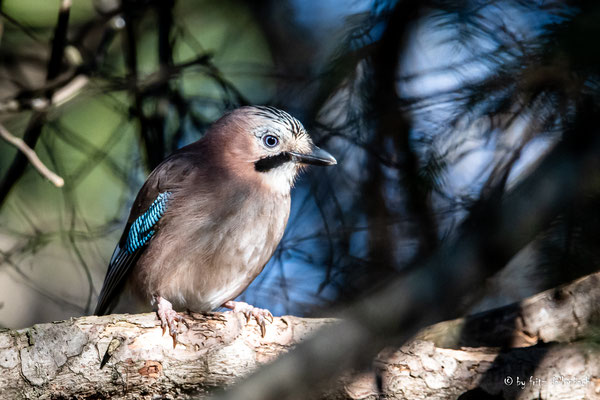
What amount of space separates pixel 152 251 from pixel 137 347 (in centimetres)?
96

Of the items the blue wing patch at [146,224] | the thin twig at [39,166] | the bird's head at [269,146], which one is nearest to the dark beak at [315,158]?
the bird's head at [269,146]

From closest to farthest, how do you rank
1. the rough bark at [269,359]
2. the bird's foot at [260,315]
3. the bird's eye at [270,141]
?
1. the rough bark at [269,359]
2. the bird's foot at [260,315]
3. the bird's eye at [270,141]

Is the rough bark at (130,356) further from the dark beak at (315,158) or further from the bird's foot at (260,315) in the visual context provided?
the dark beak at (315,158)

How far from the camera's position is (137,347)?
258cm

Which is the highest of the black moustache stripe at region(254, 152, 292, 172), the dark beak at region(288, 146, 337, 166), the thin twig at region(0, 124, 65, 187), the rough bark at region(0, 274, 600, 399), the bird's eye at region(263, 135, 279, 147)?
the thin twig at region(0, 124, 65, 187)

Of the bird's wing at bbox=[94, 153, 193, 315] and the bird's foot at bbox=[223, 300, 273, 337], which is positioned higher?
the bird's wing at bbox=[94, 153, 193, 315]

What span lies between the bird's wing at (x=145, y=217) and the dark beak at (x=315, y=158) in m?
0.58

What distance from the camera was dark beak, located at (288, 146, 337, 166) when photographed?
364cm

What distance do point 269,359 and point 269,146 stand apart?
56.1 inches

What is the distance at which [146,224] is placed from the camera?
3613 millimetres

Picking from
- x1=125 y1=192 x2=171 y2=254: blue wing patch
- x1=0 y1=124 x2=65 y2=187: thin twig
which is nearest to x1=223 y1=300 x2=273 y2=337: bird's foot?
x1=125 y1=192 x2=171 y2=254: blue wing patch

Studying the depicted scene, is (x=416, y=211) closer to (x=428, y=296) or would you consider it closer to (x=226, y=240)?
(x=226, y=240)

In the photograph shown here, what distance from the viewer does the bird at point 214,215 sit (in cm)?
339

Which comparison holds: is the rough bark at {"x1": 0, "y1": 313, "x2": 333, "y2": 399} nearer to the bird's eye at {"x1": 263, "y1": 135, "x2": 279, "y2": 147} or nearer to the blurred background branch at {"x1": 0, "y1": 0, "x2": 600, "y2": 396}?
the blurred background branch at {"x1": 0, "y1": 0, "x2": 600, "y2": 396}
